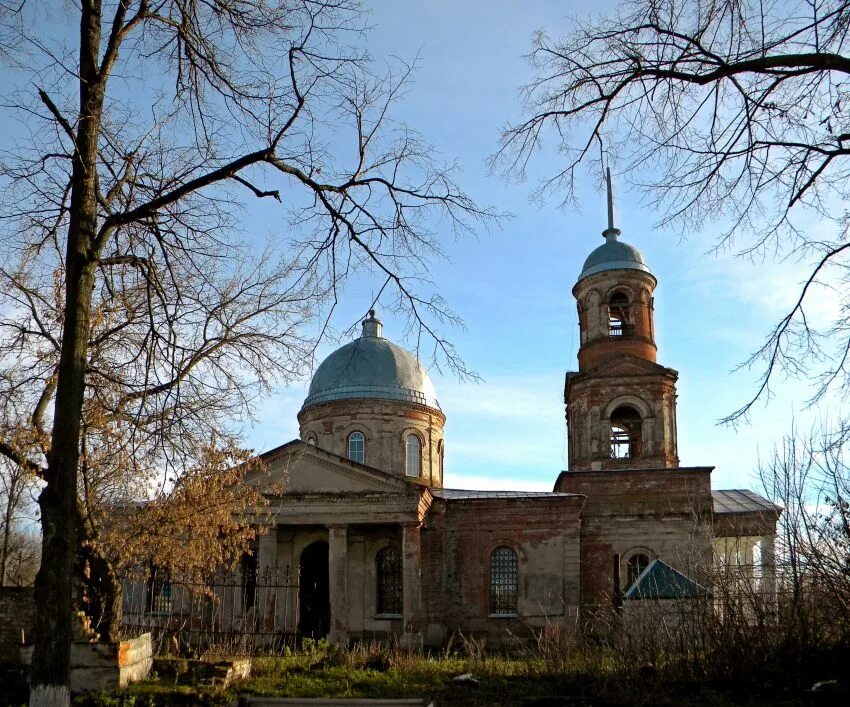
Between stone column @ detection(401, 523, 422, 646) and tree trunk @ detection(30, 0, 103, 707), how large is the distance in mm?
17916

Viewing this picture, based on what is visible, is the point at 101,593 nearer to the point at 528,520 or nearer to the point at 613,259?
the point at 528,520

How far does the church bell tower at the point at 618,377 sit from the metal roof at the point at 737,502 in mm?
2524

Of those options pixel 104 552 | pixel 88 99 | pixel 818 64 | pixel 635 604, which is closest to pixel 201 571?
pixel 104 552

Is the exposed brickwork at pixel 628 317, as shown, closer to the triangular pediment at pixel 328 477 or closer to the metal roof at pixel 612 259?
the metal roof at pixel 612 259

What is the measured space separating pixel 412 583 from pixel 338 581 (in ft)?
6.88

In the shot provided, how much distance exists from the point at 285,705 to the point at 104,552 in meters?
3.86

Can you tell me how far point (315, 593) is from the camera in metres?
27.5

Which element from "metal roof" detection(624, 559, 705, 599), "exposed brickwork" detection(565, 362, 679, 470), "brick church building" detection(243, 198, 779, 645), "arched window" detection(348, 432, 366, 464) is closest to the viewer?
"metal roof" detection(624, 559, 705, 599)

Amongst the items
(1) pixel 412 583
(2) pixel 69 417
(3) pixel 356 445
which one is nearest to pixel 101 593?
(2) pixel 69 417

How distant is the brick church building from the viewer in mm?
25406

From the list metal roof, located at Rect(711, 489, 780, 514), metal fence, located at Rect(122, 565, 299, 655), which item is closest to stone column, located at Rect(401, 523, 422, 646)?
metal fence, located at Rect(122, 565, 299, 655)

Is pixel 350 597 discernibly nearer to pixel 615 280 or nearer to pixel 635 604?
pixel 615 280

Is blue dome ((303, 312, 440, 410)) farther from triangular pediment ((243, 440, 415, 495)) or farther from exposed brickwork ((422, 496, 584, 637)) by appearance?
exposed brickwork ((422, 496, 584, 637))

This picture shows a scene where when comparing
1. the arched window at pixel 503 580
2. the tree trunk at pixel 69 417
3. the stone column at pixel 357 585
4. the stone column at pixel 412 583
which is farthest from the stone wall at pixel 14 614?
the arched window at pixel 503 580
